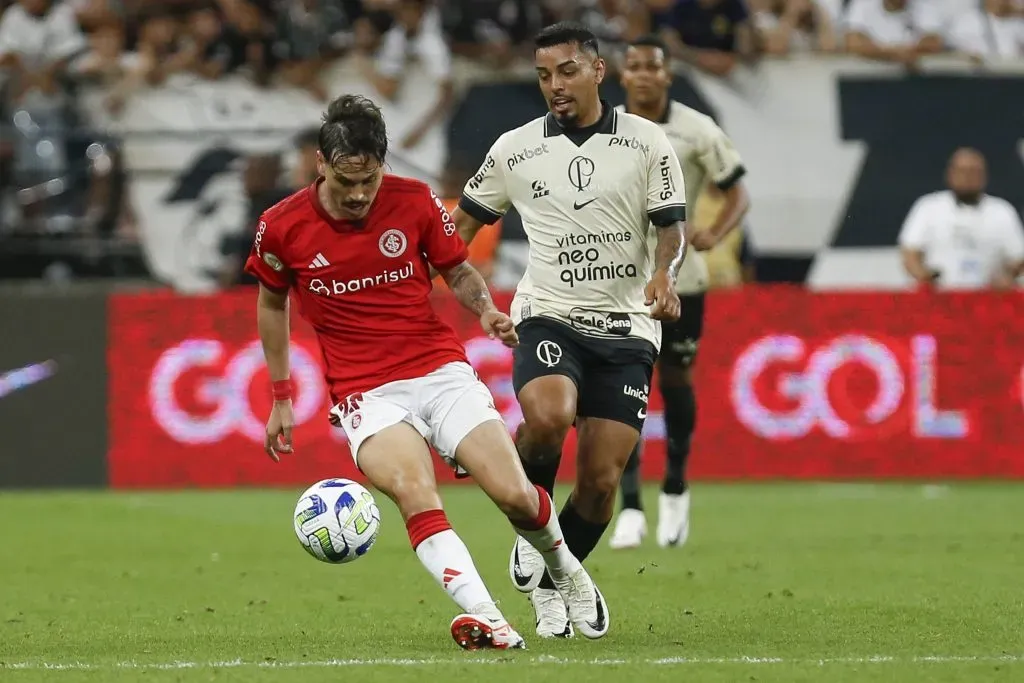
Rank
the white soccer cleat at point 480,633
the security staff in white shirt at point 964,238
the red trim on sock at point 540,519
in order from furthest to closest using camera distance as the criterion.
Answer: the security staff in white shirt at point 964,238, the red trim on sock at point 540,519, the white soccer cleat at point 480,633

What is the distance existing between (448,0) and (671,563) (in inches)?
334

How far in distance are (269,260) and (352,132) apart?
0.73 meters

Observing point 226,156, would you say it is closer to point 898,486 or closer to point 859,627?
point 898,486

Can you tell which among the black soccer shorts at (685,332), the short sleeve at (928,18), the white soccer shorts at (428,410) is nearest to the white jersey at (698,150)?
the black soccer shorts at (685,332)

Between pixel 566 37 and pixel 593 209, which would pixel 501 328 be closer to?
pixel 593 209

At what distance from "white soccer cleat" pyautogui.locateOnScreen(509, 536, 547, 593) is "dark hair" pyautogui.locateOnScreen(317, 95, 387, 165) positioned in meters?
1.81

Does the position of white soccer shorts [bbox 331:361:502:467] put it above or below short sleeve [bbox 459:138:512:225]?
below

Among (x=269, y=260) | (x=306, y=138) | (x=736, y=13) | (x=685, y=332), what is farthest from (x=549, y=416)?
(x=736, y=13)

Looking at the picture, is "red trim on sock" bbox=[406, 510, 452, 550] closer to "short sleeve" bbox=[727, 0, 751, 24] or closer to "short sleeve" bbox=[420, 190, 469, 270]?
"short sleeve" bbox=[420, 190, 469, 270]

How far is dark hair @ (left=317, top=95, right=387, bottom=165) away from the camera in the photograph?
684 centimetres

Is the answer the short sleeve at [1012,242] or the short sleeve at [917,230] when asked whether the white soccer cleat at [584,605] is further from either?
the short sleeve at [1012,242]

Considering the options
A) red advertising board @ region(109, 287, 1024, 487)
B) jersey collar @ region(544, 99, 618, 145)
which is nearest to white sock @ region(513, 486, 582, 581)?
jersey collar @ region(544, 99, 618, 145)

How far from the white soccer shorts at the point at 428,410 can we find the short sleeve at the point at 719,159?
3766 mm

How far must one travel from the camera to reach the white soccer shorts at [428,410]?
709cm
